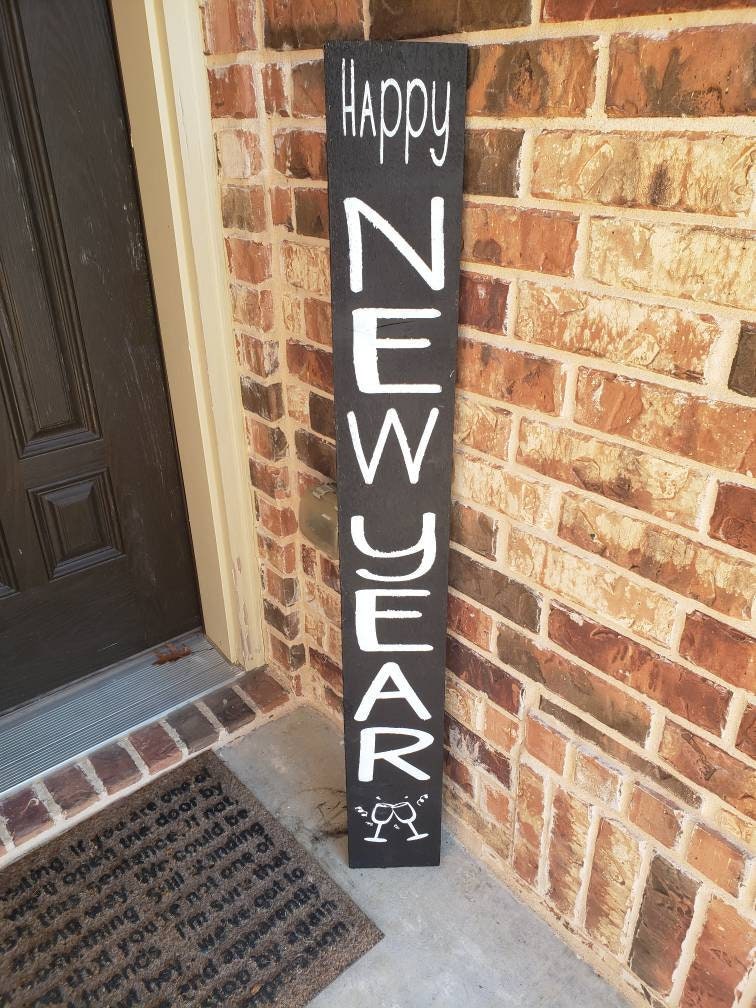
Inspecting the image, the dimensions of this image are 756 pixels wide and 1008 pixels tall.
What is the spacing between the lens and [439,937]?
1410 mm

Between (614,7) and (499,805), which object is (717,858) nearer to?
(499,805)

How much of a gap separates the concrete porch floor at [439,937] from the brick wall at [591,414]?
6 cm

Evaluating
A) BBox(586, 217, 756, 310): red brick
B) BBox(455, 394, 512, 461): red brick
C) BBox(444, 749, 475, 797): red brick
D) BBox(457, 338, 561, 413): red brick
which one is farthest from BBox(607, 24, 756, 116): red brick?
BBox(444, 749, 475, 797): red brick

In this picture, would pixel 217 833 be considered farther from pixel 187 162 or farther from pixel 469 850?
pixel 187 162

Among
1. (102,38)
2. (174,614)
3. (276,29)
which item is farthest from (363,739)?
(102,38)

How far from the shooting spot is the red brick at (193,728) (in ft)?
5.88

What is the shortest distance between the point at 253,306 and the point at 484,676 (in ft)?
2.89

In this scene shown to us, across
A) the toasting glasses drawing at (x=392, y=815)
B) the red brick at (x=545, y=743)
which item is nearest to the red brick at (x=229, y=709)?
the toasting glasses drawing at (x=392, y=815)

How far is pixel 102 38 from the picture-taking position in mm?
1464

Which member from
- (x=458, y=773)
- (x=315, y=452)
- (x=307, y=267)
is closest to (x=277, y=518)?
(x=315, y=452)

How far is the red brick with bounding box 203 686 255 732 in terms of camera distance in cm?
184

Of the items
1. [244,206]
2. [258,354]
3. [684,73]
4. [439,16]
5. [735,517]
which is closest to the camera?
[684,73]

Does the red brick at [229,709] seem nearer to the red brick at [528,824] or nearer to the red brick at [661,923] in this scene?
the red brick at [528,824]

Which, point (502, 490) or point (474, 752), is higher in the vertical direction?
point (502, 490)
